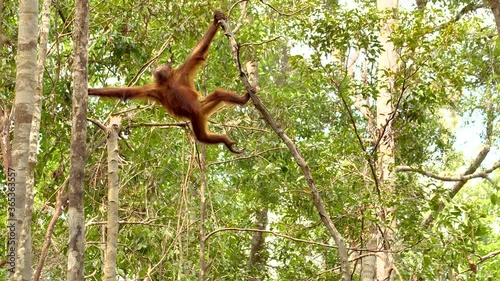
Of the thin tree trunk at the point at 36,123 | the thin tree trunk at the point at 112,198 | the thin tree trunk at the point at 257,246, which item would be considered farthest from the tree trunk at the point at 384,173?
the thin tree trunk at the point at 36,123

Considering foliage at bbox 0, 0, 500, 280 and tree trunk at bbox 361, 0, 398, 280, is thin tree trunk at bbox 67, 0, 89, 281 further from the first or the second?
tree trunk at bbox 361, 0, 398, 280

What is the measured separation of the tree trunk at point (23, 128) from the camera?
3297 mm

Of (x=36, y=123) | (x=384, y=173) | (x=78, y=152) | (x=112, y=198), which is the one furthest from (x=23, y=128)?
(x=384, y=173)

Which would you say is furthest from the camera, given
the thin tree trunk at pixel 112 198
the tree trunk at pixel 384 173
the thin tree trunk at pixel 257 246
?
the thin tree trunk at pixel 257 246

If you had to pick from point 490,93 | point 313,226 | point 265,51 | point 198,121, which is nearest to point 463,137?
point 490,93

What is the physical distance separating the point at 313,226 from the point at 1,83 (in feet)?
10.6

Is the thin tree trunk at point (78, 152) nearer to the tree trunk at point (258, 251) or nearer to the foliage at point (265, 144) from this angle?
the foliage at point (265, 144)

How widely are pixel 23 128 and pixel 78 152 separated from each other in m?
0.30

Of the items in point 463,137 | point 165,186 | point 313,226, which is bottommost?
point 313,226

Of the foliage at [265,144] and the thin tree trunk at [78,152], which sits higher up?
the foliage at [265,144]

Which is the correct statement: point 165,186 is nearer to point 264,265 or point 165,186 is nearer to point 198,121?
point 264,265

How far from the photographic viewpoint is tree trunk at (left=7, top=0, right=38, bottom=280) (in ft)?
10.8

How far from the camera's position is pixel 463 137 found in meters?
14.8

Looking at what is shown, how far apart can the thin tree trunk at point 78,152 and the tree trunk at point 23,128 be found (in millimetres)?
224
